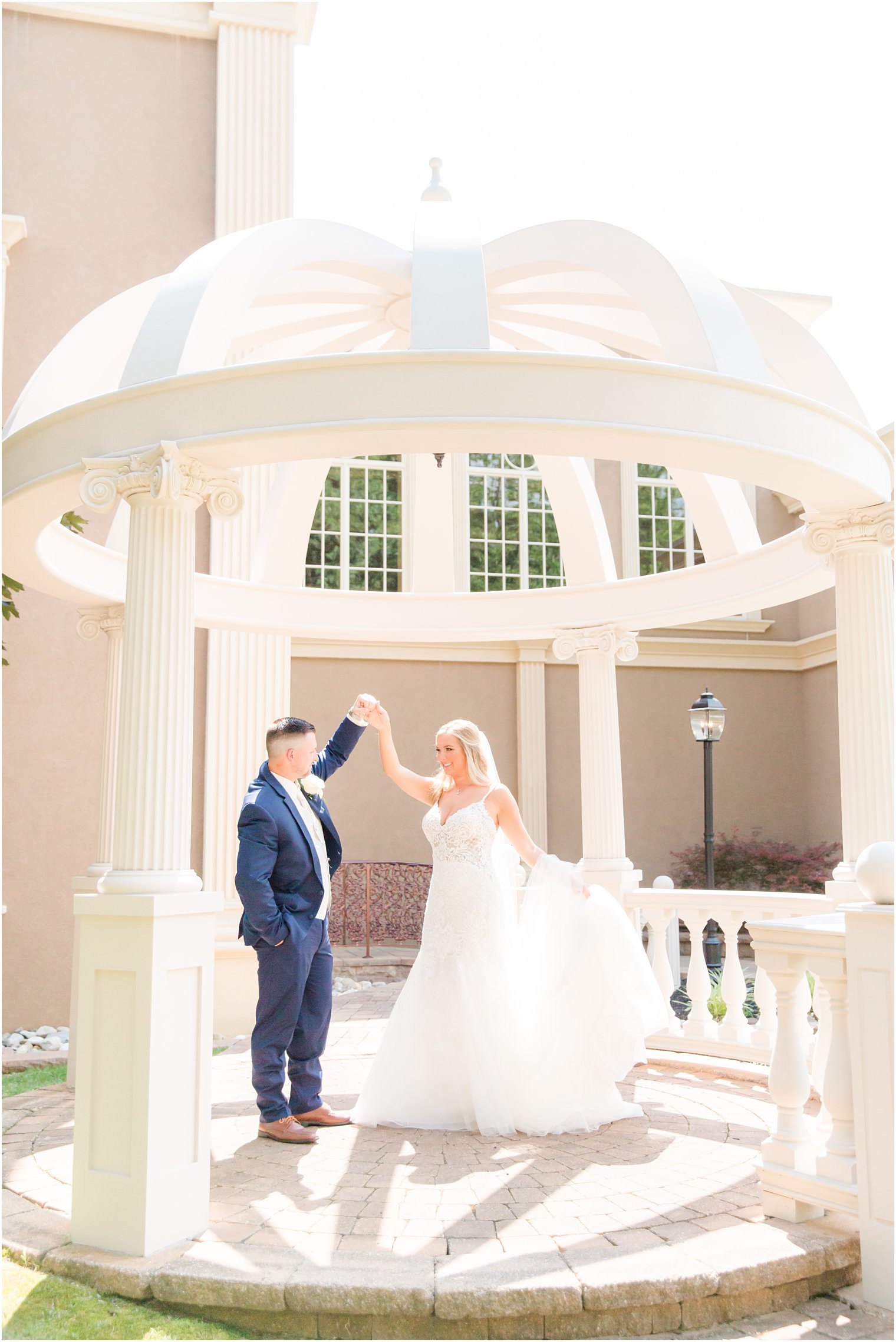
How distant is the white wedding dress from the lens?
5.28m

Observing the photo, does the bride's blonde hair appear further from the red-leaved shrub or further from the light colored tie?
the red-leaved shrub

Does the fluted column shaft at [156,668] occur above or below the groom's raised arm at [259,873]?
above

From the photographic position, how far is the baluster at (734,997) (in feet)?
21.8

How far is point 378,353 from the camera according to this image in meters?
4.13

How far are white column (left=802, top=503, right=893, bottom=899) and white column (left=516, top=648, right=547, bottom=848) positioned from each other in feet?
36.4

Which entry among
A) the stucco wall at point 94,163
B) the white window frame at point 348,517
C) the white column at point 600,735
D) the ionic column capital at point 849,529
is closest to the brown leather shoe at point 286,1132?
the white column at point 600,735

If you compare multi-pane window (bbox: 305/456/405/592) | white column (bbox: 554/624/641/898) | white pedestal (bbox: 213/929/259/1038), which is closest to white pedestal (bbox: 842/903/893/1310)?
white column (bbox: 554/624/641/898)

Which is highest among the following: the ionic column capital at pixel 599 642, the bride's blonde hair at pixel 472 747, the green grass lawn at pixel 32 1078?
the ionic column capital at pixel 599 642

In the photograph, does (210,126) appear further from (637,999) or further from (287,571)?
(637,999)

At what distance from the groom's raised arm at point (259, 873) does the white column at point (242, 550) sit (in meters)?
3.37

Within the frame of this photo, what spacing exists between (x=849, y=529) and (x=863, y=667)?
0.65 meters

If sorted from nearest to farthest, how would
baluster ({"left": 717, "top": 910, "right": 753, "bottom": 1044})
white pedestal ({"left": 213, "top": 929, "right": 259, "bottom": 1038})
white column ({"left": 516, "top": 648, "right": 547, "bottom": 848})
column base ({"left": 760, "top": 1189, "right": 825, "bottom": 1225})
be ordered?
column base ({"left": 760, "top": 1189, "right": 825, "bottom": 1225}) < baluster ({"left": 717, "top": 910, "right": 753, "bottom": 1044}) < white pedestal ({"left": 213, "top": 929, "right": 259, "bottom": 1038}) < white column ({"left": 516, "top": 648, "right": 547, "bottom": 848})

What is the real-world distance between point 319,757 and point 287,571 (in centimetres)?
260

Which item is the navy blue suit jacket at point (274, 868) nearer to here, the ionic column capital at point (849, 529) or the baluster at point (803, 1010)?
the baluster at point (803, 1010)
